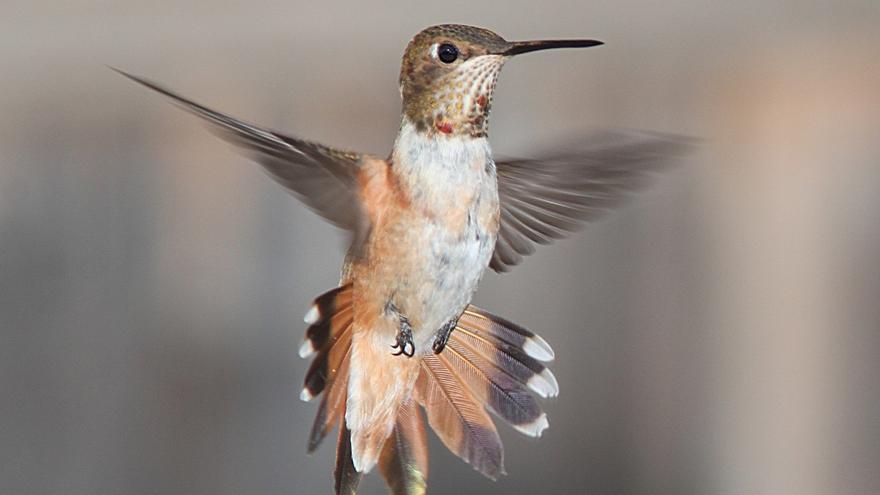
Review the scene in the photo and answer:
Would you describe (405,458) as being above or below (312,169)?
below

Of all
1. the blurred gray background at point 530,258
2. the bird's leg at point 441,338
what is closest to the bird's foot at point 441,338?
the bird's leg at point 441,338

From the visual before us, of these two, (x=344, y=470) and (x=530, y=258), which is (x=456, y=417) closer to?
(x=344, y=470)

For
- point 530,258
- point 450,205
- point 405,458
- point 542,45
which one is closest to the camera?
point 542,45

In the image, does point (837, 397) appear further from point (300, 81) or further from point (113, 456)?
point (113, 456)

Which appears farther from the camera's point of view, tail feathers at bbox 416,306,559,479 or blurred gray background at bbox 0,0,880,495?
blurred gray background at bbox 0,0,880,495

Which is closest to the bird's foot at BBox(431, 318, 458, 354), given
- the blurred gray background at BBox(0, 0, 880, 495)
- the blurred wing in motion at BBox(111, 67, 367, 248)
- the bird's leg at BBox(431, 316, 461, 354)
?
the bird's leg at BBox(431, 316, 461, 354)

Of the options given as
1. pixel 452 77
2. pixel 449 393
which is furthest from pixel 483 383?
pixel 452 77

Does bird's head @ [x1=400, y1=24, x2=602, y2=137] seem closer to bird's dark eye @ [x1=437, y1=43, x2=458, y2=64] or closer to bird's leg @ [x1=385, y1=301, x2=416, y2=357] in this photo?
bird's dark eye @ [x1=437, y1=43, x2=458, y2=64]
